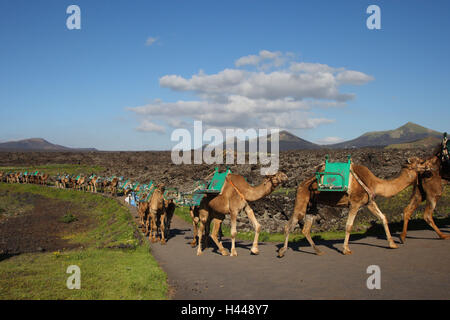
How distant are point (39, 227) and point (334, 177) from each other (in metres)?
28.8

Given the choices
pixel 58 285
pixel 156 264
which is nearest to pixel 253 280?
pixel 156 264

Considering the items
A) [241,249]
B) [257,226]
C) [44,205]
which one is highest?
[257,226]

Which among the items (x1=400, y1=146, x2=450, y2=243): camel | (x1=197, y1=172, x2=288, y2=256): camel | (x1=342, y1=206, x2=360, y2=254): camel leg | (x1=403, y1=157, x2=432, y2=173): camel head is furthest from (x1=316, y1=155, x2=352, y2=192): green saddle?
(x1=400, y1=146, x2=450, y2=243): camel

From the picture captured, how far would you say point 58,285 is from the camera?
9781mm

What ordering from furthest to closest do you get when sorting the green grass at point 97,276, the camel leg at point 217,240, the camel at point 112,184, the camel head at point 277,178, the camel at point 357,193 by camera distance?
the camel at point 112,184 < the camel leg at point 217,240 < the camel head at point 277,178 < the camel at point 357,193 < the green grass at point 97,276

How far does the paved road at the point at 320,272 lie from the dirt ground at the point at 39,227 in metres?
12.0

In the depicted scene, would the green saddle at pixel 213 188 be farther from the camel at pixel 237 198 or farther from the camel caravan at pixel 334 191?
the camel at pixel 237 198

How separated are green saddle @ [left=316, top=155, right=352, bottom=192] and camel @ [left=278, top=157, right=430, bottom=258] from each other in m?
0.24

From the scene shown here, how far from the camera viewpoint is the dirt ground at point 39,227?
2298 centimetres

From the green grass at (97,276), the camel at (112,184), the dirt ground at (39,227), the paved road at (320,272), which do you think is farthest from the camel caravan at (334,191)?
the camel at (112,184)

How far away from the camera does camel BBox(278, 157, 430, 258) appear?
11602 millimetres

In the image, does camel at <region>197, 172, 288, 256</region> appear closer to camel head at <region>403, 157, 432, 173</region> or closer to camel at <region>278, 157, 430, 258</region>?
camel at <region>278, 157, 430, 258</region>

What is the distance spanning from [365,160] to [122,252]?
1042 inches
